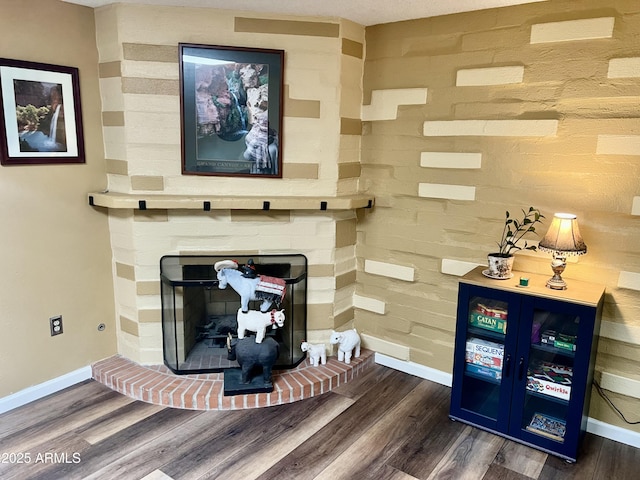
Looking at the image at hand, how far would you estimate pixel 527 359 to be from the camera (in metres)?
2.41

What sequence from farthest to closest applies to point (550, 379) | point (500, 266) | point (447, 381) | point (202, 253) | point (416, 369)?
point (416, 369) < point (447, 381) < point (202, 253) < point (500, 266) < point (550, 379)

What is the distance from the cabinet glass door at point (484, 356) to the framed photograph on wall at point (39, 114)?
246cm

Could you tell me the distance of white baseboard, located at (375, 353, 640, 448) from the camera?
249 cm

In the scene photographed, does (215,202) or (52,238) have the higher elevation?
(215,202)

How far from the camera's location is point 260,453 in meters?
2.37

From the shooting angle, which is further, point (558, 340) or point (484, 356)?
point (484, 356)

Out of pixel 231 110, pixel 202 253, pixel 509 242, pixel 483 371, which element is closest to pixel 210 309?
pixel 202 253

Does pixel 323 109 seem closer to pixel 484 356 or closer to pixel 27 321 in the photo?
pixel 484 356

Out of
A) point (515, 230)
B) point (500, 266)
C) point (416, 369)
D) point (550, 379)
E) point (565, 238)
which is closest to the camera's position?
point (565, 238)

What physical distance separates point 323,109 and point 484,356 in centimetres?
172

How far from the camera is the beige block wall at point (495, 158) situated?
2359mm

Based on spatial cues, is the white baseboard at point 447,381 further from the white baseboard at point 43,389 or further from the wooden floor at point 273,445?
the white baseboard at point 43,389

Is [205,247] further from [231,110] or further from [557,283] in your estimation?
[557,283]

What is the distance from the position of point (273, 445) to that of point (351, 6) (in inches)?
93.8
